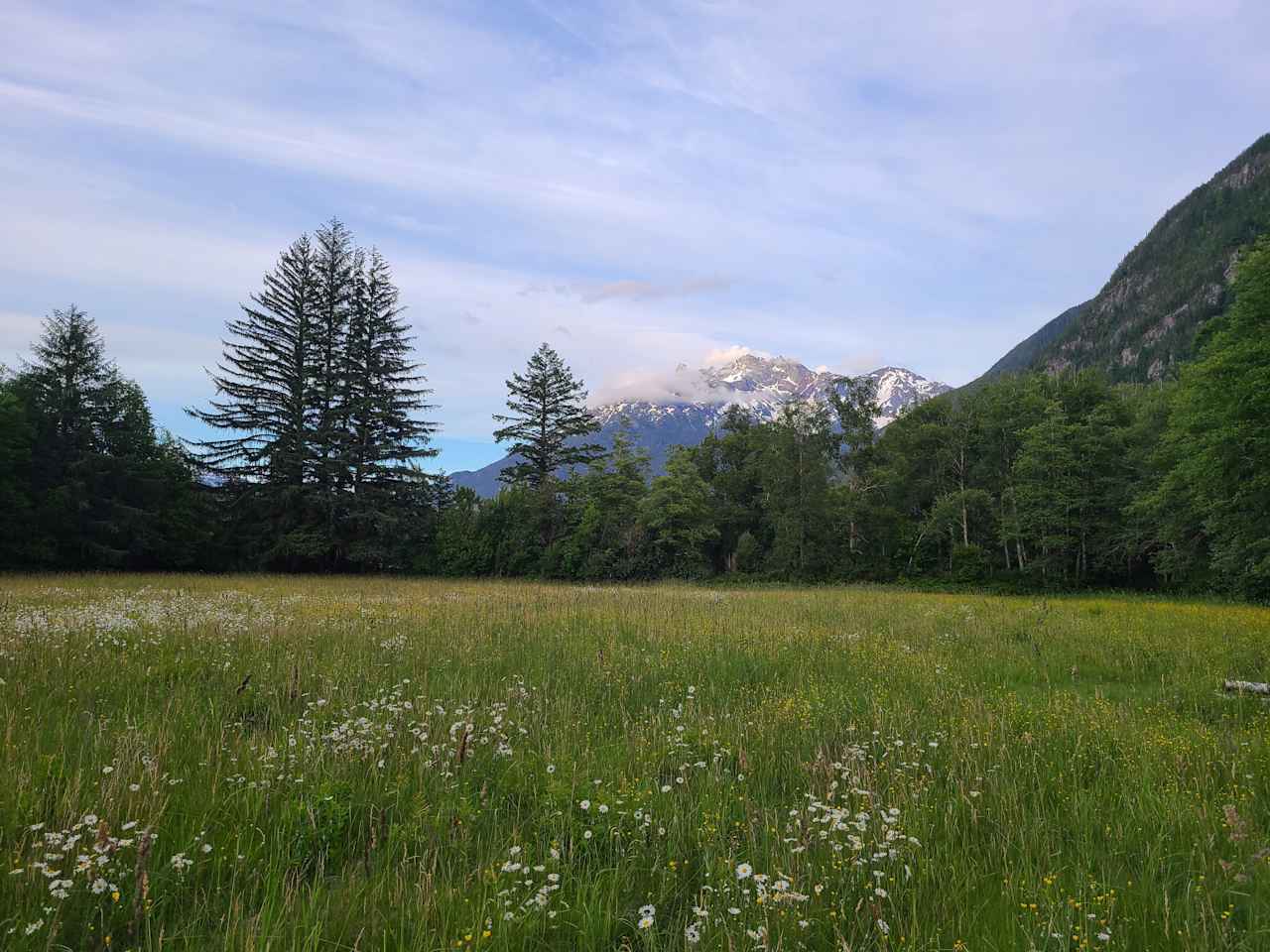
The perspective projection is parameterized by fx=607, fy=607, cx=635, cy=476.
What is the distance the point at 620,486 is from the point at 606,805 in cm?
4134

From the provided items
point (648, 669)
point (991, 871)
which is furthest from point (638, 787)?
point (648, 669)

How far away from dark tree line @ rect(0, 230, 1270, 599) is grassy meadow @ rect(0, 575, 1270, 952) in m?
30.2

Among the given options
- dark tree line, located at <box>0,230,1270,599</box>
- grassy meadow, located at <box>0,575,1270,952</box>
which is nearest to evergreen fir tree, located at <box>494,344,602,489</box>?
dark tree line, located at <box>0,230,1270,599</box>

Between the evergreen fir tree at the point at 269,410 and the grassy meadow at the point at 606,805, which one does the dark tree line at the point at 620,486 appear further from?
the grassy meadow at the point at 606,805

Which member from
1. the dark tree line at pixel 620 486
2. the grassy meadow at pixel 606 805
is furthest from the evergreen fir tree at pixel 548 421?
the grassy meadow at pixel 606 805

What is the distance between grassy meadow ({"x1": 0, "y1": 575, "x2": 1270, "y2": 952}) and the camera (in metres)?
2.72

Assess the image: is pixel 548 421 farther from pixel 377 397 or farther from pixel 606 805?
pixel 606 805

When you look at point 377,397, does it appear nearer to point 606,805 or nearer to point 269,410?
point 269,410

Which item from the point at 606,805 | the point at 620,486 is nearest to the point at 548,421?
the point at 620,486

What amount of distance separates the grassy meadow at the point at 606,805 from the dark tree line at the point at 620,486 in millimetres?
30188

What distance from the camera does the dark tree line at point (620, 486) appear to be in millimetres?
29562

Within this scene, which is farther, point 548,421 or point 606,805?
point 548,421

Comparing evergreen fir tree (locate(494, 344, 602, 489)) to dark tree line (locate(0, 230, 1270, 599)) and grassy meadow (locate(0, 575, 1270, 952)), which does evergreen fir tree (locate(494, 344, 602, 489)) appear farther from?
grassy meadow (locate(0, 575, 1270, 952))

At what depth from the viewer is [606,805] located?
359cm
